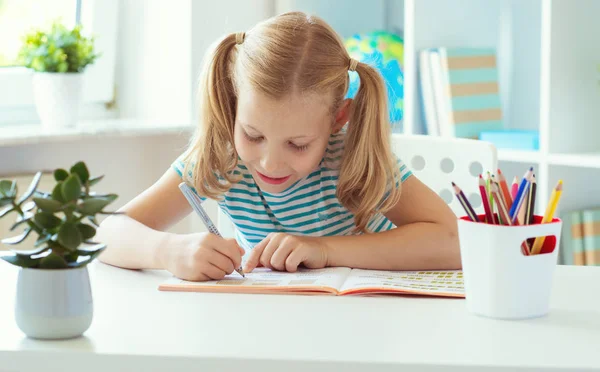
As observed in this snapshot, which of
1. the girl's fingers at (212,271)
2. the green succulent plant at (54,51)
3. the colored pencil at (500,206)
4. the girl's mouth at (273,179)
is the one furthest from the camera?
the green succulent plant at (54,51)

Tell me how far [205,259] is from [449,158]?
705 millimetres

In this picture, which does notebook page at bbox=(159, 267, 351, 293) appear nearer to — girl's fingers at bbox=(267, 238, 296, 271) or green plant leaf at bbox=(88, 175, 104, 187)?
girl's fingers at bbox=(267, 238, 296, 271)

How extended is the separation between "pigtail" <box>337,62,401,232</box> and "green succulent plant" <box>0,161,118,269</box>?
61cm

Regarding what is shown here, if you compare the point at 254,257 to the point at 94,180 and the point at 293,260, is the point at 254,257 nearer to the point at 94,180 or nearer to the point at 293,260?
the point at 293,260

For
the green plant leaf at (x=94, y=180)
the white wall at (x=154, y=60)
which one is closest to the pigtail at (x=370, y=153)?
the green plant leaf at (x=94, y=180)

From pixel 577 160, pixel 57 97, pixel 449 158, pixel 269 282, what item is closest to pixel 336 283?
pixel 269 282

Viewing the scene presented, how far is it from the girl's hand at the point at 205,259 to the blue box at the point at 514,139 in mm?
1132

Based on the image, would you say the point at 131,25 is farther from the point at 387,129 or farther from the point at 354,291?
the point at 354,291

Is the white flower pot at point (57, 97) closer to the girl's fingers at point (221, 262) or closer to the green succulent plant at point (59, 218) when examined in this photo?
the girl's fingers at point (221, 262)

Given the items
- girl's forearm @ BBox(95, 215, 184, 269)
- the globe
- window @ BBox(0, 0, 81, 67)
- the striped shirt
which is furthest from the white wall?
girl's forearm @ BBox(95, 215, 184, 269)

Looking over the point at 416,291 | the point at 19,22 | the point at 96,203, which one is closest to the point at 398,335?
the point at 416,291

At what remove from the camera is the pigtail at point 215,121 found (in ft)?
4.58

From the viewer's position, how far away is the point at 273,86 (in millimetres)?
1276

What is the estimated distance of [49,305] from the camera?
2.75 feet
